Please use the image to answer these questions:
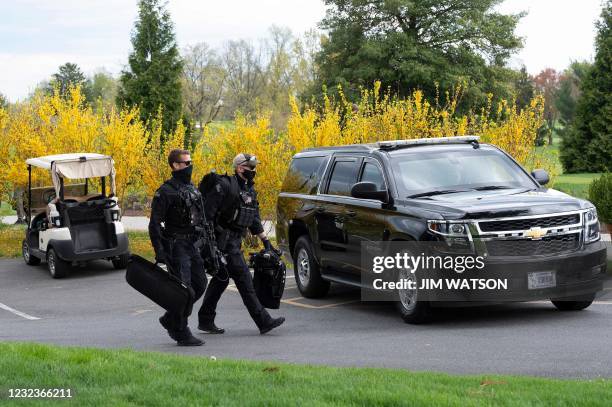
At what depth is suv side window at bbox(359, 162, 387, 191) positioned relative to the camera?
1113cm

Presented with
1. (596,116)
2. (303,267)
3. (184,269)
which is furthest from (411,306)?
(596,116)

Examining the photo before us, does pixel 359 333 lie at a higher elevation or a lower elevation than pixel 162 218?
lower

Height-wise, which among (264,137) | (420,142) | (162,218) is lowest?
(162,218)

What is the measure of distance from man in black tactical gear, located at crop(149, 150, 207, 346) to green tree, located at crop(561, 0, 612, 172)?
29.6 meters

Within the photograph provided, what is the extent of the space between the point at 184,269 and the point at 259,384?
2.98 meters

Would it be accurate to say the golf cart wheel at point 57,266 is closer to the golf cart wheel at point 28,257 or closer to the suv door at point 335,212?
the golf cart wheel at point 28,257

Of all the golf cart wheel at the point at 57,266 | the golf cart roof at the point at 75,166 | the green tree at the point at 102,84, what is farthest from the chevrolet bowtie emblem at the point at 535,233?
the green tree at the point at 102,84

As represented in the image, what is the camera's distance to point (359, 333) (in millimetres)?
10078

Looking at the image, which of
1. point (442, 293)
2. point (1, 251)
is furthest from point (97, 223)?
point (442, 293)

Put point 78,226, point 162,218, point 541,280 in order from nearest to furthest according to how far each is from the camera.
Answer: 1. point 162,218
2. point 541,280
3. point 78,226

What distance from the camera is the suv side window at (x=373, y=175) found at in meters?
11.1

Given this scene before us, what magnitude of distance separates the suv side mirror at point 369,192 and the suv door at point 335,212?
0.92 meters

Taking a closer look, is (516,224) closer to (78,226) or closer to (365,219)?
(365,219)

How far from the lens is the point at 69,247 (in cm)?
1738
